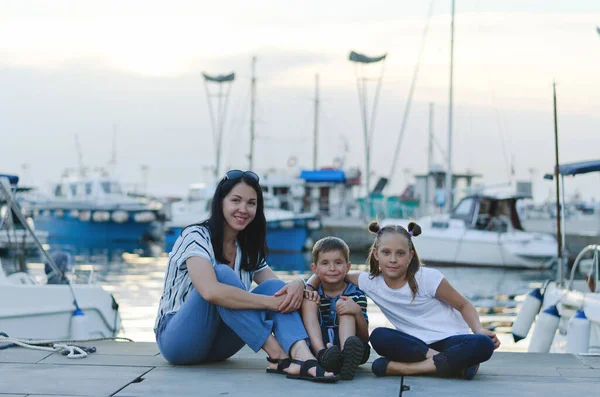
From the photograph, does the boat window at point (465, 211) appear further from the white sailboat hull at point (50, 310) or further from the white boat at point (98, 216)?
the white sailboat hull at point (50, 310)

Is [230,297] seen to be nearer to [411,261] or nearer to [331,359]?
[331,359]

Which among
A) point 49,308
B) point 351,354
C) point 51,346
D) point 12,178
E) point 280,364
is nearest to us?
point 351,354

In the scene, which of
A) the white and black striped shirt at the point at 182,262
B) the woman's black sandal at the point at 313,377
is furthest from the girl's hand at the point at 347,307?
the white and black striped shirt at the point at 182,262

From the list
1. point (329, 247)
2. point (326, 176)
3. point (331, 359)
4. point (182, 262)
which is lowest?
point (331, 359)

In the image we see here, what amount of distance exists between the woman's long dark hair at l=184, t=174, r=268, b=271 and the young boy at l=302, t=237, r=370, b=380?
36 centimetres

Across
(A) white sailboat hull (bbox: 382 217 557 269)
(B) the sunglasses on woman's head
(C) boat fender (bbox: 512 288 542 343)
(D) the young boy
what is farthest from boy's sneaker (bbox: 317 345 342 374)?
(A) white sailboat hull (bbox: 382 217 557 269)

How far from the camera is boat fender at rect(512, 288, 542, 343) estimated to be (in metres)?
12.9

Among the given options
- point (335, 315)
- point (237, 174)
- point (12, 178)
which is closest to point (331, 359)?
point (335, 315)

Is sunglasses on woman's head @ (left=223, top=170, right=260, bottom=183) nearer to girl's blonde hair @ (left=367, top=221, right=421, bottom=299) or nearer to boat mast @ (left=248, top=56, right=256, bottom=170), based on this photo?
girl's blonde hair @ (left=367, top=221, right=421, bottom=299)

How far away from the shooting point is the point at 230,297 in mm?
4938

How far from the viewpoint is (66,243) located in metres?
56.9

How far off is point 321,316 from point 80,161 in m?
71.1

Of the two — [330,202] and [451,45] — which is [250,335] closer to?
[451,45]

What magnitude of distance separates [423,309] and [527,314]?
8130 millimetres
